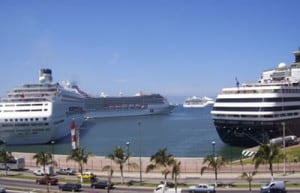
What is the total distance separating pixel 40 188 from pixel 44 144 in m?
56.8

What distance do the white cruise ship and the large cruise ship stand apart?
35.8m

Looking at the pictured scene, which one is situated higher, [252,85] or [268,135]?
[252,85]

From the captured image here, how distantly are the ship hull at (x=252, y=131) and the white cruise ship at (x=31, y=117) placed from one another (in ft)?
119

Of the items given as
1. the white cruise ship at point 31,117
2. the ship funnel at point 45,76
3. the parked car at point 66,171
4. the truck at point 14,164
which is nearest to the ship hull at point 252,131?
the parked car at point 66,171

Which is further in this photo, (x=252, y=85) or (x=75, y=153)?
(x=252, y=85)

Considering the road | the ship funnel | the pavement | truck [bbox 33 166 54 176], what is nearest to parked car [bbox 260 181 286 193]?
the road

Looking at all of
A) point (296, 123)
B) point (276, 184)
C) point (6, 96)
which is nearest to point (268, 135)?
point (296, 123)

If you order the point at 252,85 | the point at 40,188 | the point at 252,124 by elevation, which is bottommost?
the point at 40,188

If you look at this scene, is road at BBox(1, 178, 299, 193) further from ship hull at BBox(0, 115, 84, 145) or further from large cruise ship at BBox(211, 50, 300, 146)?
ship hull at BBox(0, 115, 84, 145)

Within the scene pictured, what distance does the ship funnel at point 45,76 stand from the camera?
438 feet

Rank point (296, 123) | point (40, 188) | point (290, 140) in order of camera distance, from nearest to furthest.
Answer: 1. point (40, 188)
2. point (290, 140)
3. point (296, 123)

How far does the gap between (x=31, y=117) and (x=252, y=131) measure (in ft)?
148

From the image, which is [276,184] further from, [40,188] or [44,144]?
[44,144]

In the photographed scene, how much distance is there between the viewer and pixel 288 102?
83500 mm
